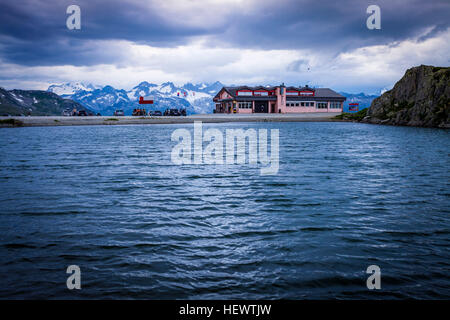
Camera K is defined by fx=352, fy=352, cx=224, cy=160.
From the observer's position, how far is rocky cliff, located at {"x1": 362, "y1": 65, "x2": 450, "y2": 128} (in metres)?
62.8

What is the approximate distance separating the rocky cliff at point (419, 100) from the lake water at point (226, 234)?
53.2 m

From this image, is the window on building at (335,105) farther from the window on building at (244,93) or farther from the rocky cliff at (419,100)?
the rocky cliff at (419,100)

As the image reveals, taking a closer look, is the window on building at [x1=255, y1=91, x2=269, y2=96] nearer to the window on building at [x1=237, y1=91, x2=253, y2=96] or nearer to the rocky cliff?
the window on building at [x1=237, y1=91, x2=253, y2=96]

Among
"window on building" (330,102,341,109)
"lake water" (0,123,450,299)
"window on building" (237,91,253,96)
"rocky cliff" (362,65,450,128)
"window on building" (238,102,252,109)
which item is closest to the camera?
"lake water" (0,123,450,299)

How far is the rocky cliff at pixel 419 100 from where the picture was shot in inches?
2470

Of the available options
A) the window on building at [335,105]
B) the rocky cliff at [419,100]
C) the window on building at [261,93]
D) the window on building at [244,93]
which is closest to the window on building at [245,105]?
the window on building at [244,93]

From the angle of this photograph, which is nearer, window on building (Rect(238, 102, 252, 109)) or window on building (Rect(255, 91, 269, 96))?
window on building (Rect(238, 102, 252, 109))

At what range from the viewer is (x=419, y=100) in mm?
67438


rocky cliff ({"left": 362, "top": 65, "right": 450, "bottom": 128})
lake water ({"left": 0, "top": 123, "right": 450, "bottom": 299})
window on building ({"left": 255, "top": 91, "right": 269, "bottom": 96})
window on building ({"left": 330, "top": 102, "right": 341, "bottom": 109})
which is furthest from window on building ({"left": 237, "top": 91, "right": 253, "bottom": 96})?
lake water ({"left": 0, "top": 123, "right": 450, "bottom": 299})

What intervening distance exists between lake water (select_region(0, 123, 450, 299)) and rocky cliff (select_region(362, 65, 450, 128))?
53.2 m

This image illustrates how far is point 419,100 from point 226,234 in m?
70.3

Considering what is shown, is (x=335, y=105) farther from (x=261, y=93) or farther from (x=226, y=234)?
(x=226, y=234)

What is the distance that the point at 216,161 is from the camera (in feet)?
78.0

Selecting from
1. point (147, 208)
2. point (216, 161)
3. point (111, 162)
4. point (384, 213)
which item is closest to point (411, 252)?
point (384, 213)
